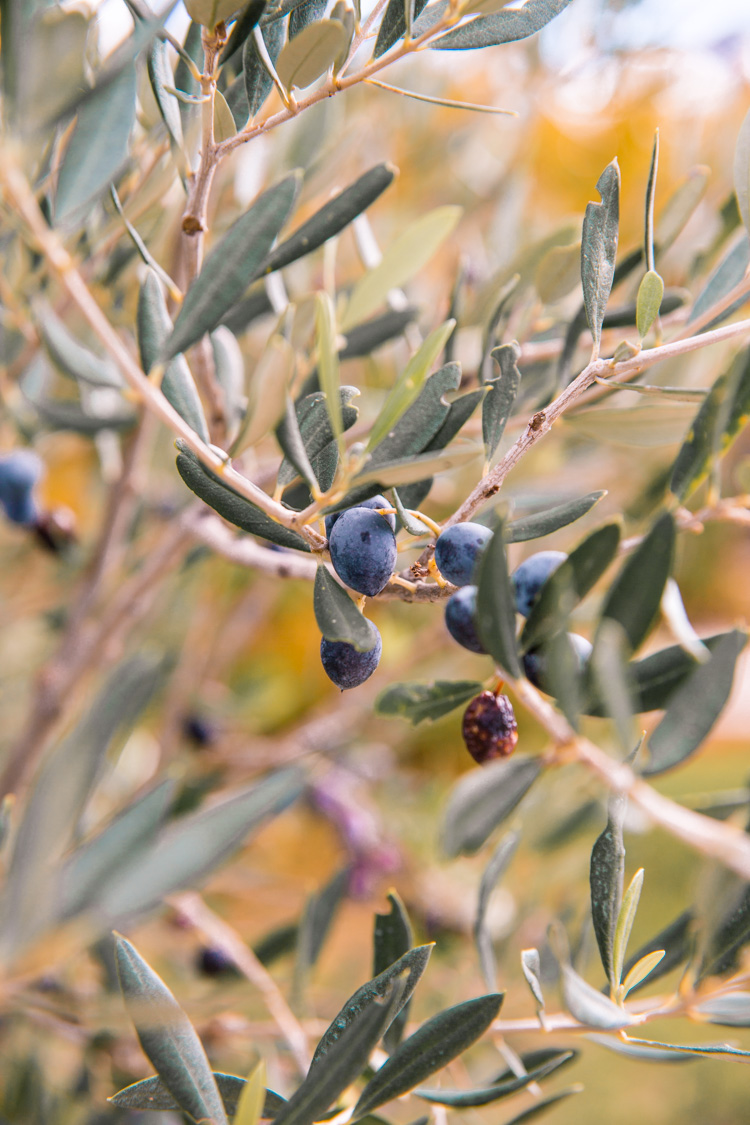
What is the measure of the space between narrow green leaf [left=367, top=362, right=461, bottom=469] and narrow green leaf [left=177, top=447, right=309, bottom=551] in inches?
1.7

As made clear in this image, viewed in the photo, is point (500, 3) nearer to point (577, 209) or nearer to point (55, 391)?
point (55, 391)

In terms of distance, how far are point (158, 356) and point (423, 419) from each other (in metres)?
0.12

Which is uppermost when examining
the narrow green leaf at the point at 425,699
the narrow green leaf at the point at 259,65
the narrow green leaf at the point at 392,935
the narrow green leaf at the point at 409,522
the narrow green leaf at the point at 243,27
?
the narrow green leaf at the point at 243,27

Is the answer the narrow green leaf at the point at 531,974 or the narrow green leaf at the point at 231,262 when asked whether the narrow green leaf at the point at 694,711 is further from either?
the narrow green leaf at the point at 231,262

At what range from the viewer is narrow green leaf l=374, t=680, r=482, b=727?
348 mm

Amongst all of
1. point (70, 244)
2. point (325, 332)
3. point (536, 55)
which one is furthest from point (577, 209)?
point (325, 332)

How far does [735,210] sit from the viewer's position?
0.47 meters

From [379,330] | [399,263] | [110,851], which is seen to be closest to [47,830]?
[110,851]

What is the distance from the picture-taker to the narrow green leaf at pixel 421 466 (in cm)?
23

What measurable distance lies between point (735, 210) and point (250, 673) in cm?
107

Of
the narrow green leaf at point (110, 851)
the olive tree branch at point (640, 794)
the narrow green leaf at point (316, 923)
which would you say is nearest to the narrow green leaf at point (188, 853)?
the narrow green leaf at point (110, 851)

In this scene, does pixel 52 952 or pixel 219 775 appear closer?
pixel 52 952

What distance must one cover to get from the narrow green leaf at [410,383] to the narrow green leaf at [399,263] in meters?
0.07

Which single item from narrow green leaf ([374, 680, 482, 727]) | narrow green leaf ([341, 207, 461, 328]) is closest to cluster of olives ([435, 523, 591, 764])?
narrow green leaf ([374, 680, 482, 727])
